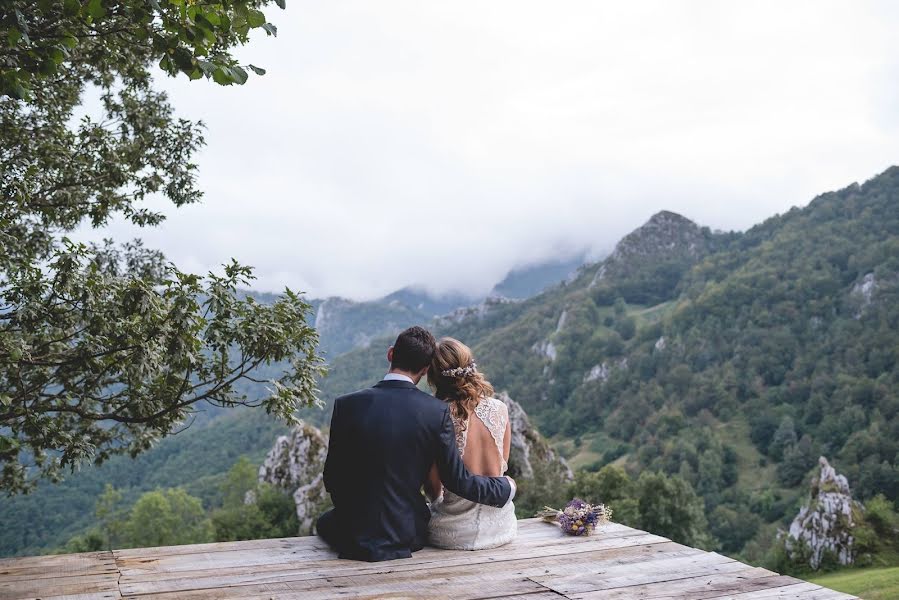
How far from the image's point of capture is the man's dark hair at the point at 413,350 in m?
5.20

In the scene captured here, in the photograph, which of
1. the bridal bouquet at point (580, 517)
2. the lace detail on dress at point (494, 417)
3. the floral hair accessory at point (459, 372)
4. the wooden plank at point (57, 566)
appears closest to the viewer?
the wooden plank at point (57, 566)

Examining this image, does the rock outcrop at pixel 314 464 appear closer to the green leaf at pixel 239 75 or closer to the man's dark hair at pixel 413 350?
the man's dark hair at pixel 413 350

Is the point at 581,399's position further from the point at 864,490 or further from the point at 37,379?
the point at 37,379

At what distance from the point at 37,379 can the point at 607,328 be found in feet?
A: 486

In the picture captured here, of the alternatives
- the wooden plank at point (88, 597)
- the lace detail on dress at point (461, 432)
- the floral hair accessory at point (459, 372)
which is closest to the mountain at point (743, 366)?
the lace detail on dress at point (461, 432)

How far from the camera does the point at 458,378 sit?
5.53m

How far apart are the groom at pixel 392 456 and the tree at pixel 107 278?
1415 mm

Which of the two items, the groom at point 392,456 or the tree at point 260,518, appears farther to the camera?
the tree at point 260,518

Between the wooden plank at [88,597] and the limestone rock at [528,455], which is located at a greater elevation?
the wooden plank at [88,597]

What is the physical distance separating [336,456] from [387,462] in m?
0.47

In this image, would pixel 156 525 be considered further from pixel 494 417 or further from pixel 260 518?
pixel 494 417

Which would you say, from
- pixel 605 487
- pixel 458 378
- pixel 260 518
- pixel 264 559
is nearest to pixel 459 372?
pixel 458 378

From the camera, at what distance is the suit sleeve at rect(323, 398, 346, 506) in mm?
5234

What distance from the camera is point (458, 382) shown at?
554 cm
